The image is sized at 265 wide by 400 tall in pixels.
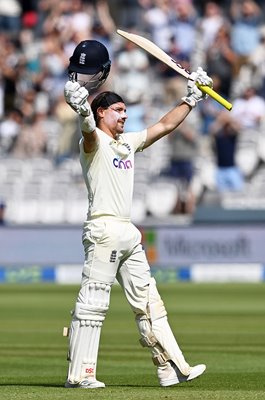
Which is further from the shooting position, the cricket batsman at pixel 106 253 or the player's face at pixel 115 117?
the player's face at pixel 115 117

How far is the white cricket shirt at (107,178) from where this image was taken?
7.71 metres

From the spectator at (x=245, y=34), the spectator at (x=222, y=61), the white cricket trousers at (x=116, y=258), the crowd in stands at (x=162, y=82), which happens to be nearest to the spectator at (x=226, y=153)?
the crowd in stands at (x=162, y=82)

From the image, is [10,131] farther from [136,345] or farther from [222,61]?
[136,345]

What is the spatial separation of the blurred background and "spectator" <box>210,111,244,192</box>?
0.02 metres

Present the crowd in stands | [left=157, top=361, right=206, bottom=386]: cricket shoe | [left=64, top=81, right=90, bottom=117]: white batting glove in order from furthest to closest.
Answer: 1. the crowd in stands
2. [left=157, top=361, right=206, bottom=386]: cricket shoe
3. [left=64, top=81, right=90, bottom=117]: white batting glove

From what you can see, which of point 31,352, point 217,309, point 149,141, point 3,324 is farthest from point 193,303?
point 149,141

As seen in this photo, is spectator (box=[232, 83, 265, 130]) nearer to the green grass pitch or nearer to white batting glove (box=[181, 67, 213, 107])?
the green grass pitch

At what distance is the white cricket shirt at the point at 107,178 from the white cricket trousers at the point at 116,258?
64mm

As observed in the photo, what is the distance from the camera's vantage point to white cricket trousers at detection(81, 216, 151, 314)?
7.68 m

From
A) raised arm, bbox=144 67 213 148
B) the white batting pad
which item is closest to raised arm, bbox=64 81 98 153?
raised arm, bbox=144 67 213 148

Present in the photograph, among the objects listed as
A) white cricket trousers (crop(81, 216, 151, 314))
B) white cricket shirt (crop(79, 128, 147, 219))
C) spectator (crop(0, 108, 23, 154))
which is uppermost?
spectator (crop(0, 108, 23, 154))

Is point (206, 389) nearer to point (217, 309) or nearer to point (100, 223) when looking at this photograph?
point (100, 223)

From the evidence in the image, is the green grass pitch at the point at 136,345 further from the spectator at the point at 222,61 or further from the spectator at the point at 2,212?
the spectator at the point at 222,61

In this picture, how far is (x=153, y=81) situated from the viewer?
72.9 feet
